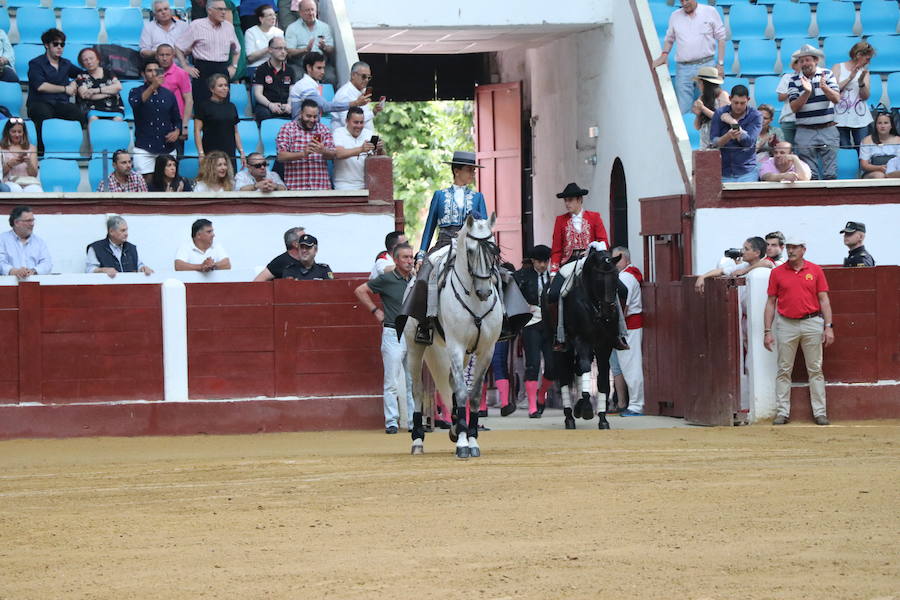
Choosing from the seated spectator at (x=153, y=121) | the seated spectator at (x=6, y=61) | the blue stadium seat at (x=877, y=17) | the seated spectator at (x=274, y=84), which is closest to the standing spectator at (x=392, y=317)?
the seated spectator at (x=153, y=121)

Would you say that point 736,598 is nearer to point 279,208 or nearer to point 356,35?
point 279,208

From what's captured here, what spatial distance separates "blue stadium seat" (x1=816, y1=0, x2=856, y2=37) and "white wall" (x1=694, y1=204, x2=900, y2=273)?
3.66 meters

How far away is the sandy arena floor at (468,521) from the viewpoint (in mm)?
6312

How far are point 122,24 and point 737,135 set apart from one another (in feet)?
22.4

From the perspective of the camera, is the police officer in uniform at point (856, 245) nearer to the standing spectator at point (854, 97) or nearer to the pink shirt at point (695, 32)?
the standing spectator at point (854, 97)

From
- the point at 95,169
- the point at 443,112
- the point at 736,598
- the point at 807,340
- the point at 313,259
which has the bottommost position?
the point at 736,598

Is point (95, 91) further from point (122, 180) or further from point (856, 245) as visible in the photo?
A: point (856, 245)

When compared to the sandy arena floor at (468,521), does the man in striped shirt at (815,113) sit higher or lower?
higher

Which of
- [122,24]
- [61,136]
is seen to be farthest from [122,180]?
[122,24]

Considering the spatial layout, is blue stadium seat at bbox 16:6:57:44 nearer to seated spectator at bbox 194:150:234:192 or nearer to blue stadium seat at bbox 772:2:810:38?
seated spectator at bbox 194:150:234:192

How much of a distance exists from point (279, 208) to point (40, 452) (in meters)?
3.70

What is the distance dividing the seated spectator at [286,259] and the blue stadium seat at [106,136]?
8.02 feet

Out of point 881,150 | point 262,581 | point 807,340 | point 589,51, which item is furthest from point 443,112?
point 262,581

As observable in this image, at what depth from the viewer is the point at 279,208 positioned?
48.8 feet
